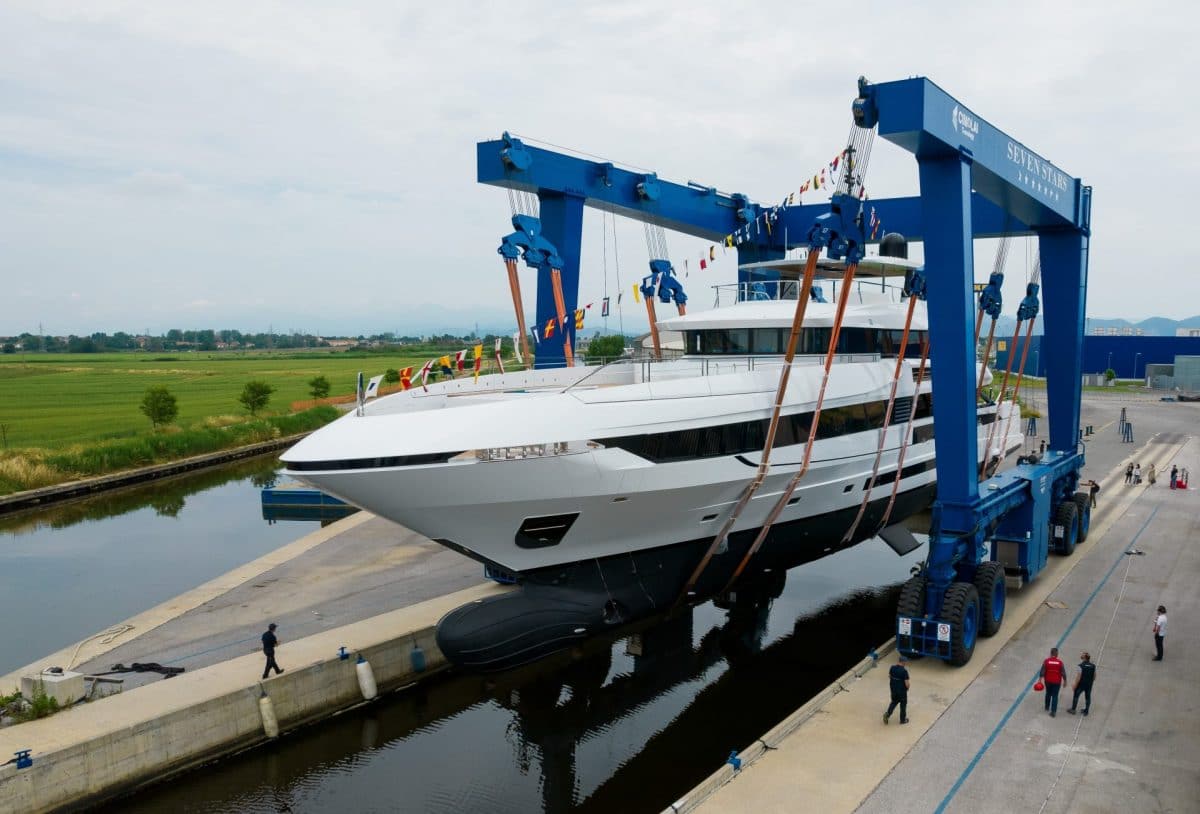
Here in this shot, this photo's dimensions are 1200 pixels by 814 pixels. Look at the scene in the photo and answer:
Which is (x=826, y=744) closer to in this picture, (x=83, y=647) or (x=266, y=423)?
(x=83, y=647)

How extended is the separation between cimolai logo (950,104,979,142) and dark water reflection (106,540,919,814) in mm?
9475

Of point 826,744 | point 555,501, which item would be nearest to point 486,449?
point 555,501

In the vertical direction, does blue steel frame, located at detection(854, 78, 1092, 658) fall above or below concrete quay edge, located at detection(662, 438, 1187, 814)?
above

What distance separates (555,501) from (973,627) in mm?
6771

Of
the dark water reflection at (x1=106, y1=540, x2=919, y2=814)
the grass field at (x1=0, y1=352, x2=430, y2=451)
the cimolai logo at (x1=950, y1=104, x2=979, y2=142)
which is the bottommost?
the dark water reflection at (x1=106, y1=540, x2=919, y2=814)

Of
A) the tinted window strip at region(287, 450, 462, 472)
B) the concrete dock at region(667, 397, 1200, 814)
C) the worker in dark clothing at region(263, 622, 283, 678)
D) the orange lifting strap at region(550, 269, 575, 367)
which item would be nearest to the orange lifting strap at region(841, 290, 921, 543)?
the concrete dock at region(667, 397, 1200, 814)

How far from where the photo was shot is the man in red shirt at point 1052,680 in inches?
439

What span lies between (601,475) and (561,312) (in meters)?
7.90

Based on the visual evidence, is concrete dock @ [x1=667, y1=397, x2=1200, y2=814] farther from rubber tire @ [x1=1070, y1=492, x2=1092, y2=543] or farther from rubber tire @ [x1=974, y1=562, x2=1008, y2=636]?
rubber tire @ [x1=1070, y1=492, x2=1092, y2=543]

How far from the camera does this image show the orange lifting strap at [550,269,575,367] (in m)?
19.3

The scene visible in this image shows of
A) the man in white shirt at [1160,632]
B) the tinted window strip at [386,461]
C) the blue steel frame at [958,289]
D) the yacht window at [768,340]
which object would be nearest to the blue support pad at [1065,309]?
the blue steel frame at [958,289]

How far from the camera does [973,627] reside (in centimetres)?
1348

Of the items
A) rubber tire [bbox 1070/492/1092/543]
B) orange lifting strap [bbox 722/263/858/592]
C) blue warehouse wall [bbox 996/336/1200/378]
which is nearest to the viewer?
orange lifting strap [bbox 722/263/858/592]

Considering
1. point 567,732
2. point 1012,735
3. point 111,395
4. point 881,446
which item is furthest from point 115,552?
point 111,395
